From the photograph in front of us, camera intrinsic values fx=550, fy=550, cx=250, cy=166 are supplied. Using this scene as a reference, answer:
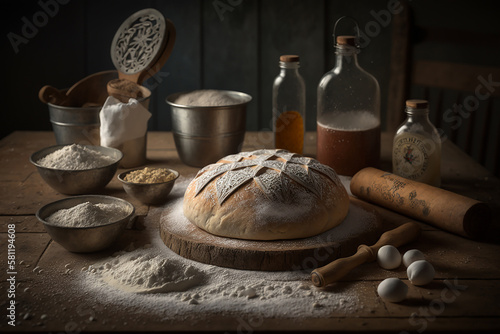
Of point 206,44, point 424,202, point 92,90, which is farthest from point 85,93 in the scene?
point 424,202

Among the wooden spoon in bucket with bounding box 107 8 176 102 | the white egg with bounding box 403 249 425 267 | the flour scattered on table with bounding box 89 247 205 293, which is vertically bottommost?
the flour scattered on table with bounding box 89 247 205 293

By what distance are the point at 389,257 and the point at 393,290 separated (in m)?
0.14

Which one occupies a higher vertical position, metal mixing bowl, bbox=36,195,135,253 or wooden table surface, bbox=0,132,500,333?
metal mixing bowl, bbox=36,195,135,253

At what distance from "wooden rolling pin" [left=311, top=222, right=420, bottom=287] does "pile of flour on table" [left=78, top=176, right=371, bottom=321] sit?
3 centimetres

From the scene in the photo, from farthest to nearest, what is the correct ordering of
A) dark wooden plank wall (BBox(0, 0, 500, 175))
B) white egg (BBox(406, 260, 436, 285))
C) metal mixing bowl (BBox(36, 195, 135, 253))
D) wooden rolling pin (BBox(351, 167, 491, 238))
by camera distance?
dark wooden plank wall (BBox(0, 0, 500, 175)), wooden rolling pin (BBox(351, 167, 491, 238)), metal mixing bowl (BBox(36, 195, 135, 253)), white egg (BBox(406, 260, 436, 285))

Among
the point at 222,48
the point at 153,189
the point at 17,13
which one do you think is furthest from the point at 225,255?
the point at 17,13

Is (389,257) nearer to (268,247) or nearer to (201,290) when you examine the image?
(268,247)

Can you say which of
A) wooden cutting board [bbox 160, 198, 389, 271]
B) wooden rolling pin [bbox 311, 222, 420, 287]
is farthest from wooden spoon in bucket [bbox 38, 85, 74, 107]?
wooden rolling pin [bbox 311, 222, 420, 287]

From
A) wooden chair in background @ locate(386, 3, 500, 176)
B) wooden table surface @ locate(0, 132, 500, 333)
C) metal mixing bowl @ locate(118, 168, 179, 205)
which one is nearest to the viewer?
wooden table surface @ locate(0, 132, 500, 333)

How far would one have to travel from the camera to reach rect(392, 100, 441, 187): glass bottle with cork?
61.4 inches

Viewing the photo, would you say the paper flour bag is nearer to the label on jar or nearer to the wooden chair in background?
the label on jar

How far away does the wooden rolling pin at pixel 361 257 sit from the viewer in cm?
110

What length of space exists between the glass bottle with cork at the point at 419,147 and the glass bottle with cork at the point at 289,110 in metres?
0.42

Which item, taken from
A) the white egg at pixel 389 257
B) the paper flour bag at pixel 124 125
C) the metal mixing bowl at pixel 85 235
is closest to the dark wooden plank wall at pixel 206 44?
the paper flour bag at pixel 124 125
